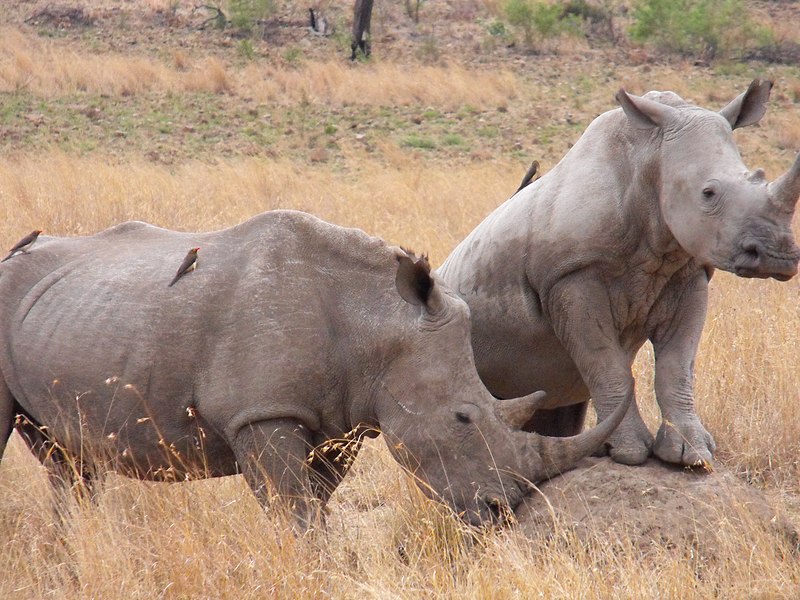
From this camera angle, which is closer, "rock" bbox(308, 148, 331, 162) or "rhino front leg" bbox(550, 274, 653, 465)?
"rhino front leg" bbox(550, 274, 653, 465)

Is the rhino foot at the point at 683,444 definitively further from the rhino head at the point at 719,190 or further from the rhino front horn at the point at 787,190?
the rhino front horn at the point at 787,190

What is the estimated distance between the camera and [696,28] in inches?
1013

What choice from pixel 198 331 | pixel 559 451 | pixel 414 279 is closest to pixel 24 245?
pixel 198 331

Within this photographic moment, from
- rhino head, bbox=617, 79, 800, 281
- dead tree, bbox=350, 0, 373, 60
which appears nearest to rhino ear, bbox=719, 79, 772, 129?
rhino head, bbox=617, 79, 800, 281

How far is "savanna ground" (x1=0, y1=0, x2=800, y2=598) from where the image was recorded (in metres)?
4.60

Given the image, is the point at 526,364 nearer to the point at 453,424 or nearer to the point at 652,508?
the point at 453,424

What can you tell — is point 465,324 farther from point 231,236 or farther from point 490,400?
point 231,236

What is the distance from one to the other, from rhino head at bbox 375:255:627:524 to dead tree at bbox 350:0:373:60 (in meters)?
20.8

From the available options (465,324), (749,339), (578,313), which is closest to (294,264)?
(465,324)

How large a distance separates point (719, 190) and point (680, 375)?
949mm

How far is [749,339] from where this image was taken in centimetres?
798

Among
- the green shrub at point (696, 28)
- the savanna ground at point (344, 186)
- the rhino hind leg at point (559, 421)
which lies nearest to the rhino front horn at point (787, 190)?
the savanna ground at point (344, 186)

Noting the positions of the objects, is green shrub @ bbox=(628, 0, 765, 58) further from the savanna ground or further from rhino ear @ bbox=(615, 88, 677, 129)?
rhino ear @ bbox=(615, 88, 677, 129)

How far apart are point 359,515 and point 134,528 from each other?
1074 mm
